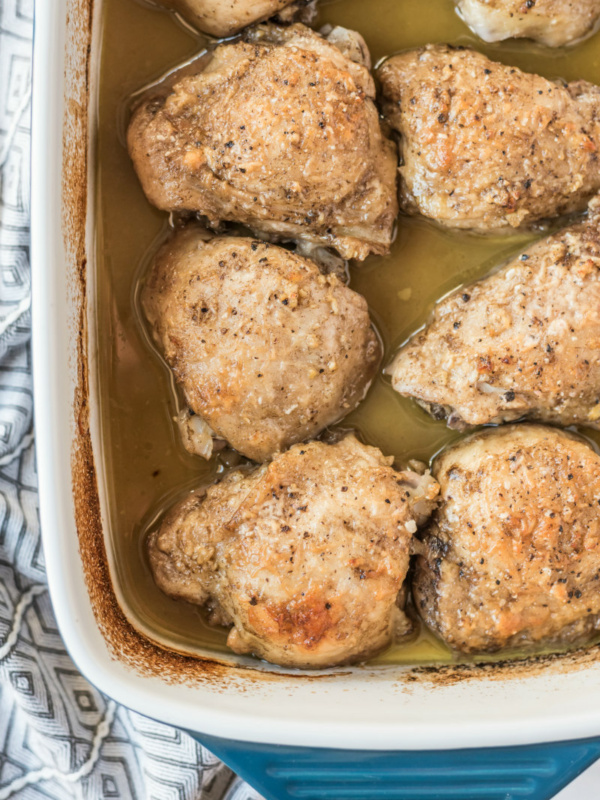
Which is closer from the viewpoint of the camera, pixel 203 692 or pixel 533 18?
Answer: pixel 203 692

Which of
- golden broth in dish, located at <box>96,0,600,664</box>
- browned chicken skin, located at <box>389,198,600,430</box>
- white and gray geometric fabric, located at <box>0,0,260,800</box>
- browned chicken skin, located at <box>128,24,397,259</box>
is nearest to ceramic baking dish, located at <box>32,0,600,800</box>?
golden broth in dish, located at <box>96,0,600,664</box>

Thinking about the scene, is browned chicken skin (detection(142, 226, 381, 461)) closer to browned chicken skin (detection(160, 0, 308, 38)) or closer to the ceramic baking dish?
the ceramic baking dish

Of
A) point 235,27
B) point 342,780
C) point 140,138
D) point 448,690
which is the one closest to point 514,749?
point 448,690

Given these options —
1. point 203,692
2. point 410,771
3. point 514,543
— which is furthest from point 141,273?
point 410,771

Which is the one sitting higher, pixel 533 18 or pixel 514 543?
pixel 533 18

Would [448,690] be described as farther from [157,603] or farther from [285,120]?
[285,120]

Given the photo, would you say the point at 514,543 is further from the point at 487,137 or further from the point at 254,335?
the point at 487,137

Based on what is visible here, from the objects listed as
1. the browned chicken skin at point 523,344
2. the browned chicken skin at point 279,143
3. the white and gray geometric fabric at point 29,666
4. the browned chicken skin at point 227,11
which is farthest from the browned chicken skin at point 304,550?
the browned chicken skin at point 227,11
